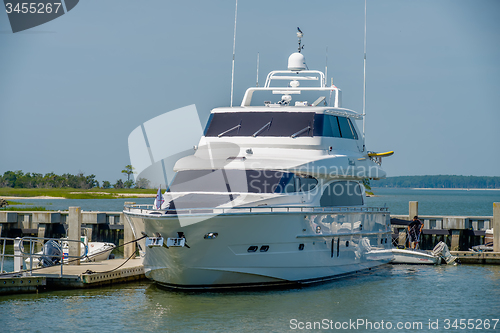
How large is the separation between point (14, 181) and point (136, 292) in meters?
129

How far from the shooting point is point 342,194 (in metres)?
16.2

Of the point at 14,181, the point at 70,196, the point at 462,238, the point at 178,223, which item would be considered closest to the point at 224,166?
the point at 178,223

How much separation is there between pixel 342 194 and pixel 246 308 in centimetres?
491

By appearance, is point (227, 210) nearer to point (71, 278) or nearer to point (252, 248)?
point (252, 248)

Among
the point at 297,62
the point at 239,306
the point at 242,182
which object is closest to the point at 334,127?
the point at 242,182

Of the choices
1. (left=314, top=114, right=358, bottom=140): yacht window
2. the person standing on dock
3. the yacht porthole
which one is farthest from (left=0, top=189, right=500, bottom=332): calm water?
the person standing on dock

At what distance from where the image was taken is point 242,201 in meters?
13.8

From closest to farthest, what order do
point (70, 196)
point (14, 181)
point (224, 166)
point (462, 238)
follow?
point (224, 166)
point (462, 238)
point (70, 196)
point (14, 181)

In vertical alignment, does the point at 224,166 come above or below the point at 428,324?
above

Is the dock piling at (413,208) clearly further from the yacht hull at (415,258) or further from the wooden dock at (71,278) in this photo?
the wooden dock at (71,278)

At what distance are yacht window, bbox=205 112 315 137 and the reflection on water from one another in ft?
13.4

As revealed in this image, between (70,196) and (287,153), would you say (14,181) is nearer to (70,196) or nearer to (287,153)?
(70,196)

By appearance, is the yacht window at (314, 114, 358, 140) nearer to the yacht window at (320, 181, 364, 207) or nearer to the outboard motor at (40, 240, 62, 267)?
the yacht window at (320, 181, 364, 207)

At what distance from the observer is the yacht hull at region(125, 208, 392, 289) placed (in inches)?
505
